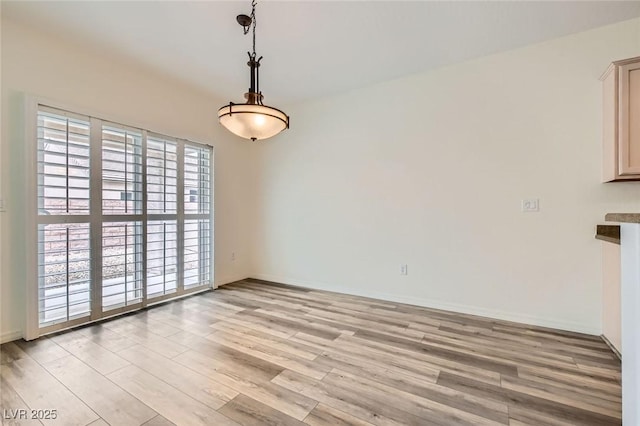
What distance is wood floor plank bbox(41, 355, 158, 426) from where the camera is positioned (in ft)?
5.00

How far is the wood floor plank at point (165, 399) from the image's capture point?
4.96 ft

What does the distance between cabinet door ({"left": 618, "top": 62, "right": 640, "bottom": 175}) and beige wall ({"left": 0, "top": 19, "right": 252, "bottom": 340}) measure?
14.0 ft

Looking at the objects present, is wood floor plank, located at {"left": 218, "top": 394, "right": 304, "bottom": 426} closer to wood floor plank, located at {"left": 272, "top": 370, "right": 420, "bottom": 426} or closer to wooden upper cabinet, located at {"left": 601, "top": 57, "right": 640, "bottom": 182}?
wood floor plank, located at {"left": 272, "top": 370, "right": 420, "bottom": 426}

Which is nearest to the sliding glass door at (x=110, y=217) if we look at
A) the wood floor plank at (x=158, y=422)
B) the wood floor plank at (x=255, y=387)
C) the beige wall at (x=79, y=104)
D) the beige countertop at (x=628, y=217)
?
the beige wall at (x=79, y=104)

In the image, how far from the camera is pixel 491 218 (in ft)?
9.64

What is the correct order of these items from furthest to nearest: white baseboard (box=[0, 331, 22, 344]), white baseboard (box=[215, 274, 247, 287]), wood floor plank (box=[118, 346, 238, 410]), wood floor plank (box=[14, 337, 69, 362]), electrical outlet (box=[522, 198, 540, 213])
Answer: white baseboard (box=[215, 274, 247, 287])
electrical outlet (box=[522, 198, 540, 213])
white baseboard (box=[0, 331, 22, 344])
wood floor plank (box=[14, 337, 69, 362])
wood floor plank (box=[118, 346, 238, 410])

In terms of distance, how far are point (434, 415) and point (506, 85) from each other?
3.02 m

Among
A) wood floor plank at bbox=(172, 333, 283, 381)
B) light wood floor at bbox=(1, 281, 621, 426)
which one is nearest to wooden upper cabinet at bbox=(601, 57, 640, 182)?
light wood floor at bbox=(1, 281, 621, 426)

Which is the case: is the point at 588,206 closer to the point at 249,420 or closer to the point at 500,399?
the point at 500,399

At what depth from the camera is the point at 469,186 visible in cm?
304

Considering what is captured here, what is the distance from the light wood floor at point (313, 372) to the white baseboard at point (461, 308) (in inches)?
5.2

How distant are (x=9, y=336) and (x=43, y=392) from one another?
1.14 meters

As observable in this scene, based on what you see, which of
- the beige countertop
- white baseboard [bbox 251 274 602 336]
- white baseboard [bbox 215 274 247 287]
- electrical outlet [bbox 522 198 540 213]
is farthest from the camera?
white baseboard [bbox 215 274 247 287]

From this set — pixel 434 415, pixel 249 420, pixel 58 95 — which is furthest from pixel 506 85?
pixel 58 95
